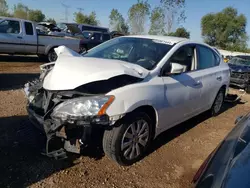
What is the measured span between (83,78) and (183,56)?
199 centimetres

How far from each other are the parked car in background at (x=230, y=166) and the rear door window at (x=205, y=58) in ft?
8.44

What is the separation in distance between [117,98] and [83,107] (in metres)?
0.40

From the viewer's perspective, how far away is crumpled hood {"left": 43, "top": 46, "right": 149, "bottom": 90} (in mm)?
2908

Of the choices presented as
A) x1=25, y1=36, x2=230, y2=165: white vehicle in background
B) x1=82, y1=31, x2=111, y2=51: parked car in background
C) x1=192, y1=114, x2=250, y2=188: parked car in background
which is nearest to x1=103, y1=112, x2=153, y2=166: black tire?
x1=25, y1=36, x2=230, y2=165: white vehicle in background

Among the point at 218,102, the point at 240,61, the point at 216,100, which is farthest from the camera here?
the point at 240,61

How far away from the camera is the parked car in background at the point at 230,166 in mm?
1601

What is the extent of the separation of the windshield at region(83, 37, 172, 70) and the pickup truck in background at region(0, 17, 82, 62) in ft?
24.4

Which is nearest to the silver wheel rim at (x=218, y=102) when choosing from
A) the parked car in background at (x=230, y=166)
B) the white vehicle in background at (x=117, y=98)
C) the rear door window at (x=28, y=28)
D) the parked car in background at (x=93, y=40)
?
the white vehicle in background at (x=117, y=98)

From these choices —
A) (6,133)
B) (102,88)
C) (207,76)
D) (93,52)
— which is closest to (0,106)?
(6,133)

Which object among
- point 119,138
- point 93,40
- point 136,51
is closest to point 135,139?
point 119,138

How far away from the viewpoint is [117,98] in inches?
114

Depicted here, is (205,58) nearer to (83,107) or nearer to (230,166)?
(83,107)

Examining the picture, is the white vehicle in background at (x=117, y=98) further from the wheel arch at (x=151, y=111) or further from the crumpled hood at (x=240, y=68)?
the crumpled hood at (x=240, y=68)

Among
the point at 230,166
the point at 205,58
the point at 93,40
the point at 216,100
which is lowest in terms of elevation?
the point at 216,100
